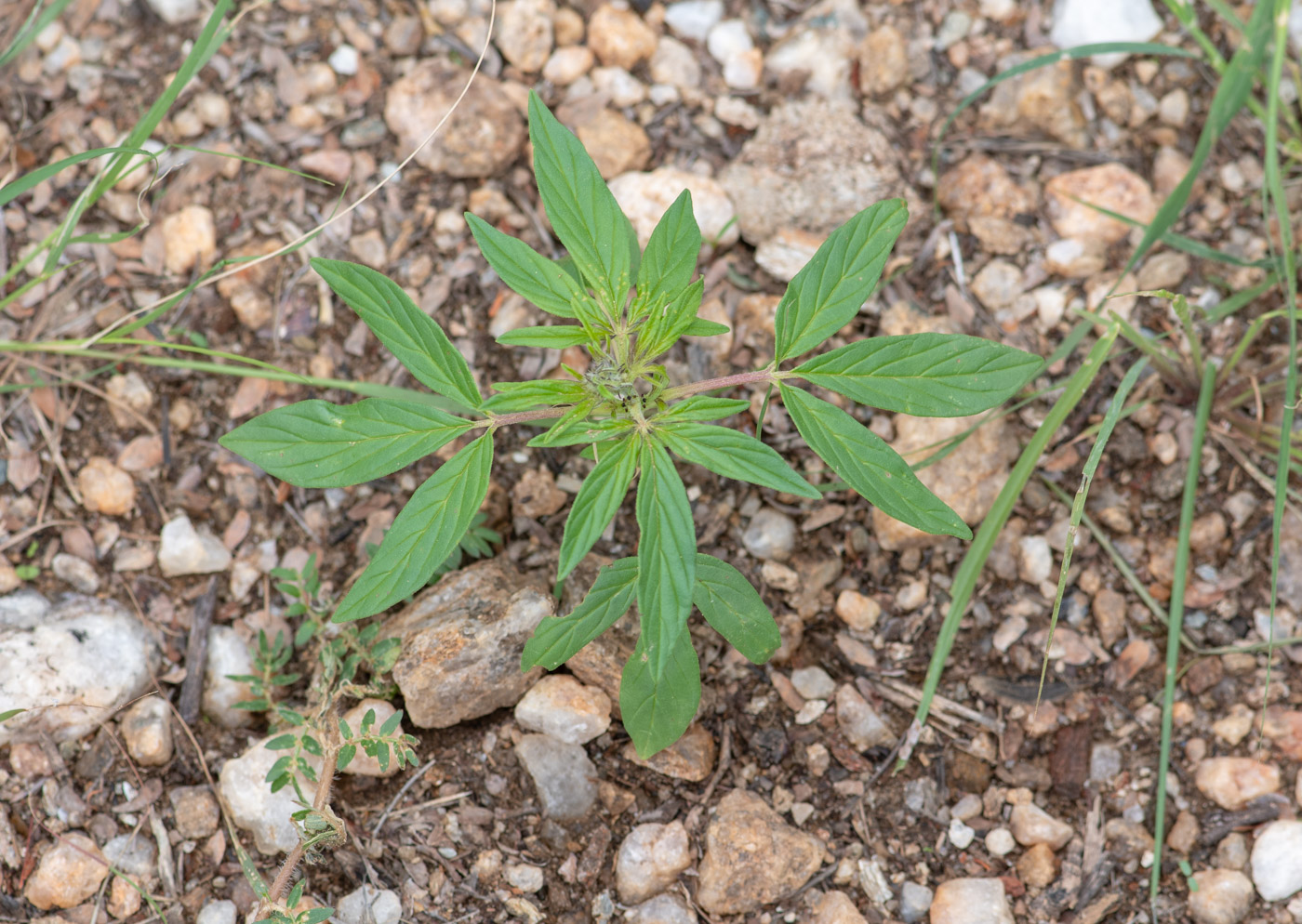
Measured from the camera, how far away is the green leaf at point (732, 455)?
67.4 inches

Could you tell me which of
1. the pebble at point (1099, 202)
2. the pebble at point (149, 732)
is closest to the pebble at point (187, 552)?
the pebble at point (149, 732)

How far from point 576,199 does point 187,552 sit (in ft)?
4.82

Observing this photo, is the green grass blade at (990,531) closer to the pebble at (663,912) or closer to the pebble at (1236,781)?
the pebble at (663,912)

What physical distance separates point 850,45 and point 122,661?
2691mm

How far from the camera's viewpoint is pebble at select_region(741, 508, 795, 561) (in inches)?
101

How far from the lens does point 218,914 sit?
7.25ft

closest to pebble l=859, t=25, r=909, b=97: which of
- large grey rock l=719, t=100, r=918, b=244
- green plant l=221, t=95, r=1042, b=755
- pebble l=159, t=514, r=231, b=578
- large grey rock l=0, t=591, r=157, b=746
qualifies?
large grey rock l=719, t=100, r=918, b=244

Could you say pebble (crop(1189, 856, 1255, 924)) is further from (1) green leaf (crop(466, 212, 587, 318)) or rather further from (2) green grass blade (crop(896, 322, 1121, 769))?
(1) green leaf (crop(466, 212, 587, 318))

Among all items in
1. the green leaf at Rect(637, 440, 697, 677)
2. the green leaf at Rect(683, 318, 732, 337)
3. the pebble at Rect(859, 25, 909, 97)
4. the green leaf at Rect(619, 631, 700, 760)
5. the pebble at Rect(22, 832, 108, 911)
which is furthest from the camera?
the pebble at Rect(859, 25, 909, 97)

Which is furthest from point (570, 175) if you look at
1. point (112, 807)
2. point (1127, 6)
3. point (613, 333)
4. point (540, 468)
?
point (1127, 6)

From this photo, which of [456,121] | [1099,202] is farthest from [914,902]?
[456,121]

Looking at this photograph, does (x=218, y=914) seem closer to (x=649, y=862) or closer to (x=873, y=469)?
(x=649, y=862)

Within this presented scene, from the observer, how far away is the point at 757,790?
7.85 feet

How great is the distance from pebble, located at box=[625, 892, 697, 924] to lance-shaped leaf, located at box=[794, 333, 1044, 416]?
124 cm
